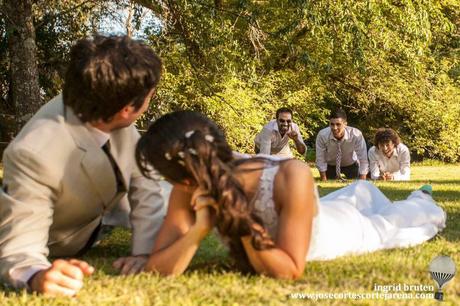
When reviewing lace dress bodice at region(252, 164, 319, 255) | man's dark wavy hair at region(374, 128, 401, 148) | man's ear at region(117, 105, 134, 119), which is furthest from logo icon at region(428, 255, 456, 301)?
man's dark wavy hair at region(374, 128, 401, 148)

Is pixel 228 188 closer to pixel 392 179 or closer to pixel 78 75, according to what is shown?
pixel 78 75

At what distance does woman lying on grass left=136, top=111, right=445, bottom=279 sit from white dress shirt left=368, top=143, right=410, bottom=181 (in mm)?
9579

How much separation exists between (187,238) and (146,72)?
77 cm

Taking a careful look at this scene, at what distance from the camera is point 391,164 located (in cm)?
1298

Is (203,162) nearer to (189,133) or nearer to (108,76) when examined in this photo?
(189,133)

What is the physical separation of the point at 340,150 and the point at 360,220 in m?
9.11

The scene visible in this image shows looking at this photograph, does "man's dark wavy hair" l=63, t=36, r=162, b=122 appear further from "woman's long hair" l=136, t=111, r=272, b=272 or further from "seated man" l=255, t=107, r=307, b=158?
"seated man" l=255, t=107, r=307, b=158

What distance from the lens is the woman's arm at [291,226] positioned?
2986 mm

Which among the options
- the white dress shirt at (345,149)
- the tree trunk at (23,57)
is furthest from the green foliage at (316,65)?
the tree trunk at (23,57)

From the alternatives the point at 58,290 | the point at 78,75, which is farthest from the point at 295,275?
the point at 78,75

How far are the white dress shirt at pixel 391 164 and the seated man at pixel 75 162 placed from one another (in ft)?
32.2

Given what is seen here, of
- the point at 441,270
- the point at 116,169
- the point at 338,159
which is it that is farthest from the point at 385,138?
the point at 116,169

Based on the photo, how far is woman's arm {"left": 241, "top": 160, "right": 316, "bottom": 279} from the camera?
2.99 m

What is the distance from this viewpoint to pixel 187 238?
3004 mm
